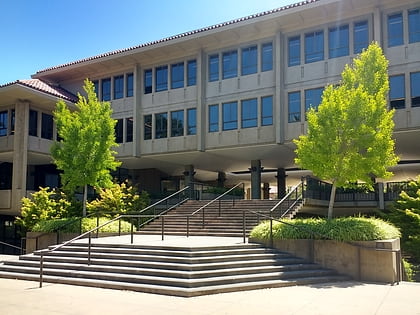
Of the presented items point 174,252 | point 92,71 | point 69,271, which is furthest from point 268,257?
point 92,71

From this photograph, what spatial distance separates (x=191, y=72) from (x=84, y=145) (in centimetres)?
983

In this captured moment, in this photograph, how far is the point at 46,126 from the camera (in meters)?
28.0

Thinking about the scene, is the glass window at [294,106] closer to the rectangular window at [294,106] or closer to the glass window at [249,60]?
the rectangular window at [294,106]

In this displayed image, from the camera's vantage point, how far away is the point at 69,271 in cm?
1241

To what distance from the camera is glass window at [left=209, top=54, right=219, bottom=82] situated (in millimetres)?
26938

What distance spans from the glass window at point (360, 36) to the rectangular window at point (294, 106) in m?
3.68

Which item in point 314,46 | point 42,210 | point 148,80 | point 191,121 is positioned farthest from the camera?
point 148,80

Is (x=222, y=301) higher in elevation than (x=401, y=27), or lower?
lower

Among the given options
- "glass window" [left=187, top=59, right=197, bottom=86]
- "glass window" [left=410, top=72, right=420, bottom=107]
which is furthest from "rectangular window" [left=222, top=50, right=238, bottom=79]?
"glass window" [left=410, top=72, right=420, bottom=107]

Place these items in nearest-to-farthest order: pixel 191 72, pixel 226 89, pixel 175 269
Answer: pixel 175 269 < pixel 226 89 < pixel 191 72

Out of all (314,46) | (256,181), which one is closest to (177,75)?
(256,181)

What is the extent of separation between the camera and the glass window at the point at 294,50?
24672 mm

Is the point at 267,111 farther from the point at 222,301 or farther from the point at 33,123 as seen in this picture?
the point at 222,301

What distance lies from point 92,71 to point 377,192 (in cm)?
1939
